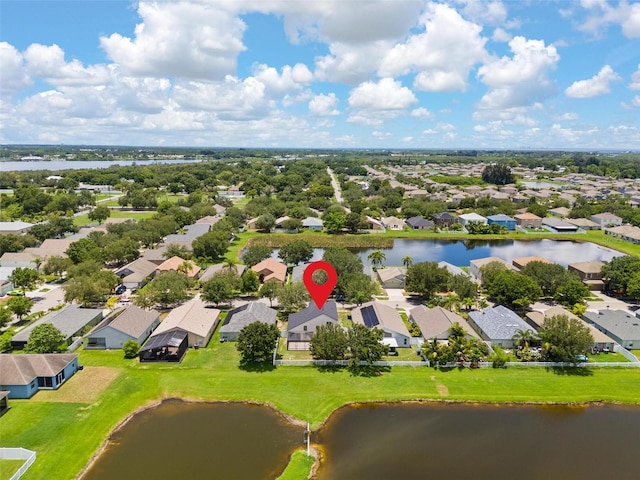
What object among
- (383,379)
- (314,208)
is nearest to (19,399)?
(383,379)

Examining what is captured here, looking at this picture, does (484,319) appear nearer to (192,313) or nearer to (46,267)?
(192,313)

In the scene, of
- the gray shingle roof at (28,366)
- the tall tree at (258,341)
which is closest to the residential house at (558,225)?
the tall tree at (258,341)

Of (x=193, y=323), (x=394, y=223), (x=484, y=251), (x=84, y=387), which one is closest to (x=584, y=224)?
(x=484, y=251)

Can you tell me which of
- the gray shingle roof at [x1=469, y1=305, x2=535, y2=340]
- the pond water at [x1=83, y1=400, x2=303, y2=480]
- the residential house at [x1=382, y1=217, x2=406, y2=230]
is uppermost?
the gray shingle roof at [x1=469, y1=305, x2=535, y2=340]

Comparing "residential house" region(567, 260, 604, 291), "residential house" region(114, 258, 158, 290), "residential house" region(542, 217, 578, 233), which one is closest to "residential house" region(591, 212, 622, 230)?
"residential house" region(542, 217, 578, 233)

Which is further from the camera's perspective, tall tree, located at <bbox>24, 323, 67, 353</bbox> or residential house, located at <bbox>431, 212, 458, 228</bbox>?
residential house, located at <bbox>431, 212, 458, 228</bbox>

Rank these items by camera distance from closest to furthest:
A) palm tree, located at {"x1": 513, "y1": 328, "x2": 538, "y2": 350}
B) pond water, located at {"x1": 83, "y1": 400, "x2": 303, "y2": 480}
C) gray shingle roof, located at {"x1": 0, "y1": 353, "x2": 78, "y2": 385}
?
1. pond water, located at {"x1": 83, "y1": 400, "x2": 303, "y2": 480}
2. gray shingle roof, located at {"x1": 0, "y1": 353, "x2": 78, "y2": 385}
3. palm tree, located at {"x1": 513, "y1": 328, "x2": 538, "y2": 350}

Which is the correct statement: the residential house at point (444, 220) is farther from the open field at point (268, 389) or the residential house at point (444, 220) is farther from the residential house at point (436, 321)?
the open field at point (268, 389)

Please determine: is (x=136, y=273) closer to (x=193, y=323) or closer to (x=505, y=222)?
(x=193, y=323)

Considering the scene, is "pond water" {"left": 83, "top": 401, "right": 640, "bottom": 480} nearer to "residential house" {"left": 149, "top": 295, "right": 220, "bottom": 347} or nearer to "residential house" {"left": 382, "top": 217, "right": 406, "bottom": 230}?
"residential house" {"left": 149, "top": 295, "right": 220, "bottom": 347}
